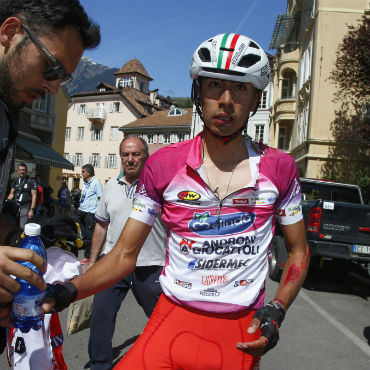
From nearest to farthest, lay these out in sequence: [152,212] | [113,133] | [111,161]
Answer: [152,212] < [111,161] < [113,133]

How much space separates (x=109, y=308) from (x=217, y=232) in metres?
2.27

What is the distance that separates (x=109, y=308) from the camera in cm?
398

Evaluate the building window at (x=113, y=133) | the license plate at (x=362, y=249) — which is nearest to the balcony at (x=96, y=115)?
the building window at (x=113, y=133)

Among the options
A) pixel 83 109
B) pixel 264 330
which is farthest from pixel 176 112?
pixel 264 330

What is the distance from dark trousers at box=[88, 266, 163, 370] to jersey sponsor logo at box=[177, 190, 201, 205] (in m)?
1.83

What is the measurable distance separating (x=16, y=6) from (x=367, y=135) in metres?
17.7

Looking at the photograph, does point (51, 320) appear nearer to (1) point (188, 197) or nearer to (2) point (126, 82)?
(1) point (188, 197)

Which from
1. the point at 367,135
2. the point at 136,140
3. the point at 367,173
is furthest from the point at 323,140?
the point at 136,140

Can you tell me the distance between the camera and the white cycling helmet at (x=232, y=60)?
7.54 feet

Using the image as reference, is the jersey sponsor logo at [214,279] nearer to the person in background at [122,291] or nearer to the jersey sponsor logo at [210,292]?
the jersey sponsor logo at [210,292]

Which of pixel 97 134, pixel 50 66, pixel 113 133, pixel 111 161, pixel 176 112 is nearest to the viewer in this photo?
pixel 50 66

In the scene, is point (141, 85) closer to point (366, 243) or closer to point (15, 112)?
point (366, 243)

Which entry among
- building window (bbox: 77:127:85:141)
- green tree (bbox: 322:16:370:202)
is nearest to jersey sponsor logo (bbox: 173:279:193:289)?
green tree (bbox: 322:16:370:202)

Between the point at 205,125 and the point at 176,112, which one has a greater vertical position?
the point at 176,112
